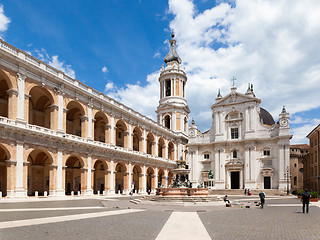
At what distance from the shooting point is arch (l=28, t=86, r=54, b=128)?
115 ft

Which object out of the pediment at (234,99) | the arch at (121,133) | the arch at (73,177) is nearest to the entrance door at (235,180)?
the pediment at (234,99)

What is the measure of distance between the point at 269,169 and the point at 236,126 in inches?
386

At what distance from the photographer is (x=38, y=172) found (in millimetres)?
36594

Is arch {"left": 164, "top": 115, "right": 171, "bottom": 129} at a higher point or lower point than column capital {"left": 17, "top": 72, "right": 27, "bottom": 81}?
lower

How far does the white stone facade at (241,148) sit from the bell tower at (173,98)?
24.7 feet

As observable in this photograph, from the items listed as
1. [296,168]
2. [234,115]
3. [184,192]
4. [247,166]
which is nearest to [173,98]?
[234,115]

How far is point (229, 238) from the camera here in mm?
9312

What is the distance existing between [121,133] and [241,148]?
74.1 ft

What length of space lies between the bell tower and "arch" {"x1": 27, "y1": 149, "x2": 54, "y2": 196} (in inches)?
1289

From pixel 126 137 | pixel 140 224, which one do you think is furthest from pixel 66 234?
pixel 126 137

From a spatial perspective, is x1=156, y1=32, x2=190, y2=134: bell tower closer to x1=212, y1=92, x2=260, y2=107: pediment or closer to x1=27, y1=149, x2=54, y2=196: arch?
x1=212, y1=92, x2=260, y2=107: pediment

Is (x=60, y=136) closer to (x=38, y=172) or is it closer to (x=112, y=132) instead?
(x=38, y=172)

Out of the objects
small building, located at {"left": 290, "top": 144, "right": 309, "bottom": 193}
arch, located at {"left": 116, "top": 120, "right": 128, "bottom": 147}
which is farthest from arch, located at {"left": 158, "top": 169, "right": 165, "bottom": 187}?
small building, located at {"left": 290, "top": 144, "right": 309, "bottom": 193}

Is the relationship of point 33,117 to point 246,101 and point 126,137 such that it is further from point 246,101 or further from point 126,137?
point 246,101
